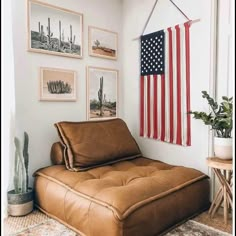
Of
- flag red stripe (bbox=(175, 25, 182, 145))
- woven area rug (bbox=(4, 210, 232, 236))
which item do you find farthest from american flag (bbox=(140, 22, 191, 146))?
woven area rug (bbox=(4, 210, 232, 236))

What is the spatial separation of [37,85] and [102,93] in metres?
0.86

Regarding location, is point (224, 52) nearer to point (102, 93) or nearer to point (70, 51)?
point (102, 93)

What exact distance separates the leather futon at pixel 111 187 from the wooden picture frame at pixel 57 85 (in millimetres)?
368

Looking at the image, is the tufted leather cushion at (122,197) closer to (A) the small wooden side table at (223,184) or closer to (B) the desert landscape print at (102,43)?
(A) the small wooden side table at (223,184)

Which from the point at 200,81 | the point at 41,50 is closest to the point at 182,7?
the point at 200,81

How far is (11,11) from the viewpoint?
97.6 inches

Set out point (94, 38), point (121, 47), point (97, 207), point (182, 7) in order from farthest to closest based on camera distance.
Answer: point (121, 47) < point (94, 38) < point (182, 7) < point (97, 207)

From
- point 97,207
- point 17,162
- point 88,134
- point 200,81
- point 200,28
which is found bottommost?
point 97,207

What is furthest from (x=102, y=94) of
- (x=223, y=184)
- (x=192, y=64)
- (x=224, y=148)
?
(x=223, y=184)

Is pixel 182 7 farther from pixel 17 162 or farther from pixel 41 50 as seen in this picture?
pixel 17 162

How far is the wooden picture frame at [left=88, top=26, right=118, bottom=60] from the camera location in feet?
10.1

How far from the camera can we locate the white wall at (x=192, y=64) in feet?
8.49

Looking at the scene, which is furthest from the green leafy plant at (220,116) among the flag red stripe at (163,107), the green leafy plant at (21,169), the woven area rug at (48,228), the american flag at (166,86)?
the green leafy plant at (21,169)

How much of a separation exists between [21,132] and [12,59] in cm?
72
